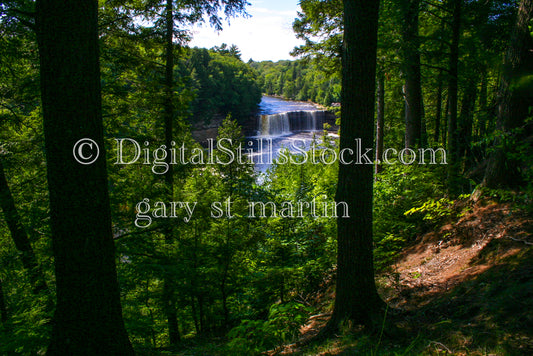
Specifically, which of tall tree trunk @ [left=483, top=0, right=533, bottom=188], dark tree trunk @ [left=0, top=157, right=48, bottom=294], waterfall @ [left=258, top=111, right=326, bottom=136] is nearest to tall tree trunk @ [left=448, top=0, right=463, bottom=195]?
tall tree trunk @ [left=483, top=0, right=533, bottom=188]

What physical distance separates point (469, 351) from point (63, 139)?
3670mm

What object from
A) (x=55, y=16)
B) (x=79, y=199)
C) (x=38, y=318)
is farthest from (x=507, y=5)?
(x=38, y=318)

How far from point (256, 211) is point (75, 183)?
6081 mm

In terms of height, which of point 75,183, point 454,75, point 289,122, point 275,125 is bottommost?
point 75,183

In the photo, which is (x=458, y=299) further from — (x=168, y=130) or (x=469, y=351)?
(x=168, y=130)

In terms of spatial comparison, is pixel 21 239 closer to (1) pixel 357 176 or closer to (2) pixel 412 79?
(1) pixel 357 176

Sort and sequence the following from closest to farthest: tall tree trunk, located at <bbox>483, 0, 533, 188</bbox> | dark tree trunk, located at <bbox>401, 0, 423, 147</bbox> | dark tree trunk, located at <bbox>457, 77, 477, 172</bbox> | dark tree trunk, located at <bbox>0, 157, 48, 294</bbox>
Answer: tall tree trunk, located at <bbox>483, 0, 533, 188</bbox> < dark tree trunk, located at <bbox>0, 157, 48, 294</bbox> < dark tree trunk, located at <bbox>401, 0, 423, 147</bbox> < dark tree trunk, located at <bbox>457, 77, 477, 172</bbox>

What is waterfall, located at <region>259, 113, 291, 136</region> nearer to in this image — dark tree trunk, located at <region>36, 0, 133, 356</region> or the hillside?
the hillside

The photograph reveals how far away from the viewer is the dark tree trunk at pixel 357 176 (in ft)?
9.72

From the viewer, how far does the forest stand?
2.60 metres

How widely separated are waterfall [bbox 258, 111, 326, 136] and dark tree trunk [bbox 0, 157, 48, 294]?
40967mm

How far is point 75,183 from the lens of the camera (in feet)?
8.45

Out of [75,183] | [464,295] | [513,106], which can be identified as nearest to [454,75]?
[513,106]

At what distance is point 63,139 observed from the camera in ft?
8.32
